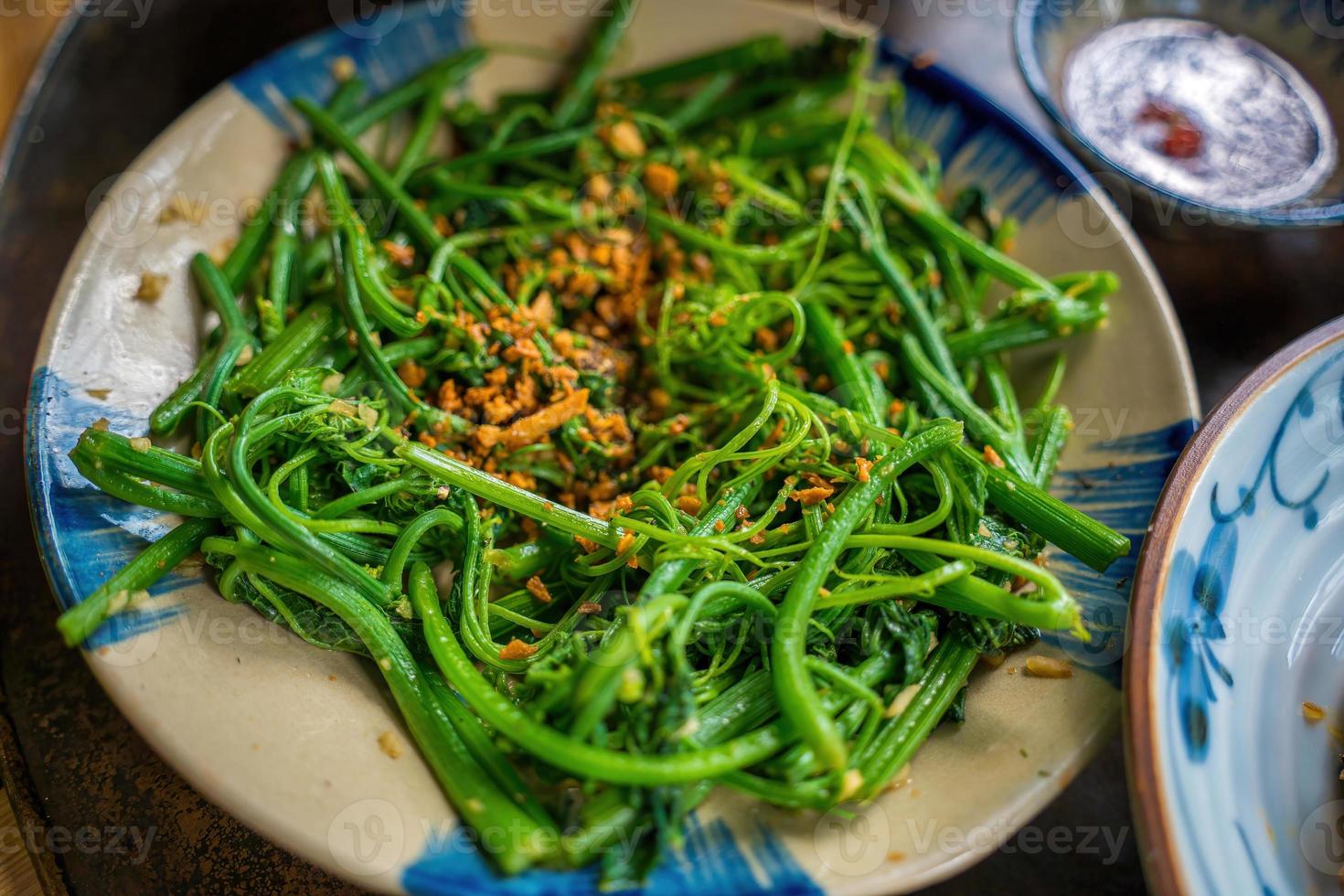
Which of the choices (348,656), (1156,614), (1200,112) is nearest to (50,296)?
(348,656)

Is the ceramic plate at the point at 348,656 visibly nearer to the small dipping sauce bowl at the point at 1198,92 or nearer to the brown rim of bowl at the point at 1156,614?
the brown rim of bowl at the point at 1156,614

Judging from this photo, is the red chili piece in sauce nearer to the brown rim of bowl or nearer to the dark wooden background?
the dark wooden background

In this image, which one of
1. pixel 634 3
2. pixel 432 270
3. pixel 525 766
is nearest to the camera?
pixel 525 766

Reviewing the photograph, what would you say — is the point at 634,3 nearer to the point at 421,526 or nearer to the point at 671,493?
the point at 671,493

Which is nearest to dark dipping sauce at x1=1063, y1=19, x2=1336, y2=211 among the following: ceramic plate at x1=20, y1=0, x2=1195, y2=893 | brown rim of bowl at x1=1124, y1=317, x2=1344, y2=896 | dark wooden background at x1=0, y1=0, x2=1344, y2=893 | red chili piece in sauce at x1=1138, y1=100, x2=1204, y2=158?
red chili piece in sauce at x1=1138, y1=100, x2=1204, y2=158

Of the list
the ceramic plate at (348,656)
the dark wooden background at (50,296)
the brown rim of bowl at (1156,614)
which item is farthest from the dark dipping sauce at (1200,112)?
the brown rim of bowl at (1156,614)

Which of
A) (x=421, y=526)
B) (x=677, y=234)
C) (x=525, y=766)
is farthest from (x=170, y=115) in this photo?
(x=525, y=766)

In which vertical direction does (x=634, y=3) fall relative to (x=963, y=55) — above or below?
above

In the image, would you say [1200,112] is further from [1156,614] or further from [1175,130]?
[1156,614]
